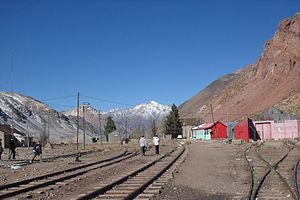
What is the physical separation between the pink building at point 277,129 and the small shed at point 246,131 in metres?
1.40

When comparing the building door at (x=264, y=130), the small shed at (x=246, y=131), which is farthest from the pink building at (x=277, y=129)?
the small shed at (x=246, y=131)

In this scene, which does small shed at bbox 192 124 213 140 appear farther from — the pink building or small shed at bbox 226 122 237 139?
the pink building

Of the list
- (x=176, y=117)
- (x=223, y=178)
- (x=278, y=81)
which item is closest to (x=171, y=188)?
(x=223, y=178)

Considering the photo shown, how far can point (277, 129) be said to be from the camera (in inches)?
3100

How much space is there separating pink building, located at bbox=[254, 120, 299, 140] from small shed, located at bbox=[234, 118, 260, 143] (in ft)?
4.60

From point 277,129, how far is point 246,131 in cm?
554

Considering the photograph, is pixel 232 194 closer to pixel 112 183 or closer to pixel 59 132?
pixel 112 183

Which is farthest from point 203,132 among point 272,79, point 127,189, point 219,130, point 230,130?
point 127,189

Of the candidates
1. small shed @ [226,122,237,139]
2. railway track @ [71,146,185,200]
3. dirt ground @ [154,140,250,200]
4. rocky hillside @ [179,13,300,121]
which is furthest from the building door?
railway track @ [71,146,185,200]

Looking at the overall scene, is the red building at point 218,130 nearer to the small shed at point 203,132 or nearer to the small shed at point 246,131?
the small shed at point 203,132

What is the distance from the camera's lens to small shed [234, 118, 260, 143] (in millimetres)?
77625

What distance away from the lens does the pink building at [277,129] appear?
7655 cm

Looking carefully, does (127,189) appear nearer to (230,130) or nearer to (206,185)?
(206,185)

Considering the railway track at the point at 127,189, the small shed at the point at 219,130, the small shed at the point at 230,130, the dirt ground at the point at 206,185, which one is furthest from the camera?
the small shed at the point at 219,130
